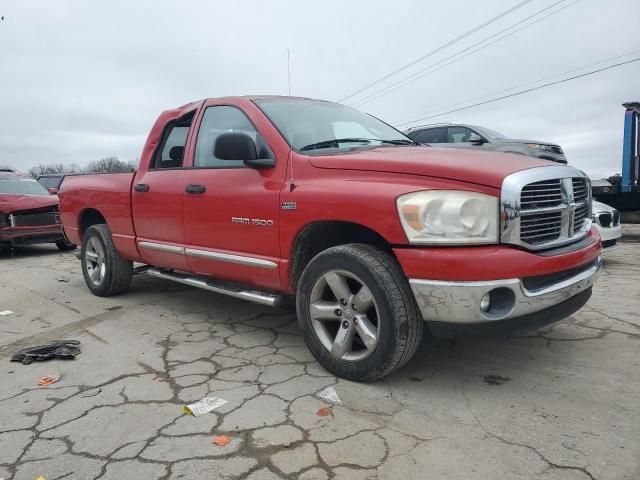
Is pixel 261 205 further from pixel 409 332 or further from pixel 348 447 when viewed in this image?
pixel 348 447

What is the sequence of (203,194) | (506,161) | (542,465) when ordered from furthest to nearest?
(203,194)
(506,161)
(542,465)

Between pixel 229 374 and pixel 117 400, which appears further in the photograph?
pixel 229 374

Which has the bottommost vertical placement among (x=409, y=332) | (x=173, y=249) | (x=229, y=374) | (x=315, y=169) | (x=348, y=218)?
(x=229, y=374)

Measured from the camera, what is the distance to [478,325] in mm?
2510

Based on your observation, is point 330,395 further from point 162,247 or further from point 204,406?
point 162,247

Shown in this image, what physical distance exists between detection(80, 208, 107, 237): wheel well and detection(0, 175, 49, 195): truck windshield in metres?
5.22

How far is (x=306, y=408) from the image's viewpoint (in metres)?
2.62

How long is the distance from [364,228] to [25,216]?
27.7 feet

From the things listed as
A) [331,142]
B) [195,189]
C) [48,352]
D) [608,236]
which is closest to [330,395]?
[331,142]

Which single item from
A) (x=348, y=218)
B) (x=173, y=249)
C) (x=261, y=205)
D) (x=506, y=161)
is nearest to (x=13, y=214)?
(x=173, y=249)

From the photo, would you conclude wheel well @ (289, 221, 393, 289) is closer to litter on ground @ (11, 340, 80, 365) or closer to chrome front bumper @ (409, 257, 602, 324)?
chrome front bumper @ (409, 257, 602, 324)

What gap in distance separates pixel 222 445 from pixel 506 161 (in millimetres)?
2108

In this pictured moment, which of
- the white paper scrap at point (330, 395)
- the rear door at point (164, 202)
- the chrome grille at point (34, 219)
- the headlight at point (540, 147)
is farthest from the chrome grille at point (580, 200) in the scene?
the chrome grille at point (34, 219)

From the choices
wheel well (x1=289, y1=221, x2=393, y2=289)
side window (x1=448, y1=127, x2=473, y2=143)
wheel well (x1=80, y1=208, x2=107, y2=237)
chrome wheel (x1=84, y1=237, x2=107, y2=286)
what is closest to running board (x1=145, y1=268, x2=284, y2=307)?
wheel well (x1=289, y1=221, x2=393, y2=289)
